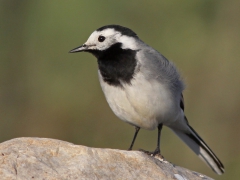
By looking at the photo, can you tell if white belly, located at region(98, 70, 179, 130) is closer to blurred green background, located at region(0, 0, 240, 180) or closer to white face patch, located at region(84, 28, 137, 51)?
white face patch, located at region(84, 28, 137, 51)

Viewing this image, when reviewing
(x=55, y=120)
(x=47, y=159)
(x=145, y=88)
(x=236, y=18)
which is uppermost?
(x=236, y=18)

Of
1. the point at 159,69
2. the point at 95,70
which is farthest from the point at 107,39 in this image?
the point at 95,70

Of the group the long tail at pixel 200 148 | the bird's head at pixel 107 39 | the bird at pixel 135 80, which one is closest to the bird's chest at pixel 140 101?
the bird at pixel 135 80

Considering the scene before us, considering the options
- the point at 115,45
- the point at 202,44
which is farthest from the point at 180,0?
the point at 115,45

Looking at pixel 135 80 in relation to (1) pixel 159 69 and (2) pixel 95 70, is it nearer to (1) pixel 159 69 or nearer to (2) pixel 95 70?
(1) pixel 159 69

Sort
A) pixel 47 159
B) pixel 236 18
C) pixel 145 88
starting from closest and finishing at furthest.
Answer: pixel 47 159 → pixel 145 88 → pixel 236 18

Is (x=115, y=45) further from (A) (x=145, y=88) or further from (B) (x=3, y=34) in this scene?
(B) (x=3, y=34)
